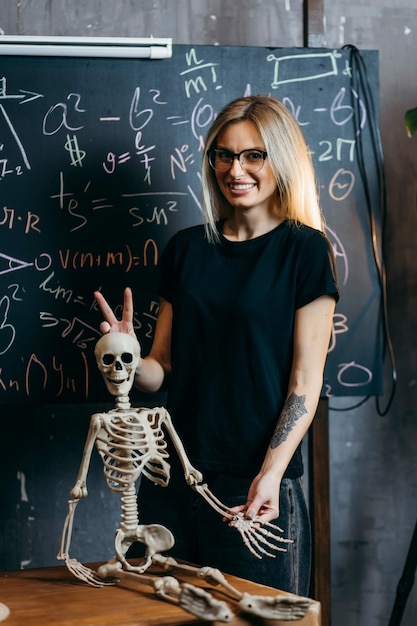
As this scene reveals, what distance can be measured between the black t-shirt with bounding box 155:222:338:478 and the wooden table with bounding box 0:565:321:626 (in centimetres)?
34

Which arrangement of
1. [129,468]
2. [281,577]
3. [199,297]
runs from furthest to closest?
[199,297] → [281,577] → [129,468]

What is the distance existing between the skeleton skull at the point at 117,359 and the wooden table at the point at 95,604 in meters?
0.37

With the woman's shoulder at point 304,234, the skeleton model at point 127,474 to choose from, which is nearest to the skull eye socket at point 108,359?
the skeleton model at point 127,474

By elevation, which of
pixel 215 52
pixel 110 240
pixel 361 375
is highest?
pixel 215 52

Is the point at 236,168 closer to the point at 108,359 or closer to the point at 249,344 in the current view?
the point at 249,344

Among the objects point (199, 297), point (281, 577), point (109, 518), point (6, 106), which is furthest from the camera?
point (109, 518)

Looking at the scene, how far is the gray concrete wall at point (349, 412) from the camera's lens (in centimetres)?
274

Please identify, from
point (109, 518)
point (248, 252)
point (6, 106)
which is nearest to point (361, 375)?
point (248, 252)

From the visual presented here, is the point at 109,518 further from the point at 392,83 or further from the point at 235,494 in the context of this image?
the point at 392,83

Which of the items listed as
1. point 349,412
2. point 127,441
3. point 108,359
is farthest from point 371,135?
point 127,441

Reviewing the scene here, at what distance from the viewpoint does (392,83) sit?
2889 millimetres

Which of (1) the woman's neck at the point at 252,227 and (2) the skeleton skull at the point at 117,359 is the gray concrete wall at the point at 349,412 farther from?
(2) the skeleton skull at the point at 117,359

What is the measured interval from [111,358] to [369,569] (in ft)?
5.45

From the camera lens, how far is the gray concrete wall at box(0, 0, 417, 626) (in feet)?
9.00
